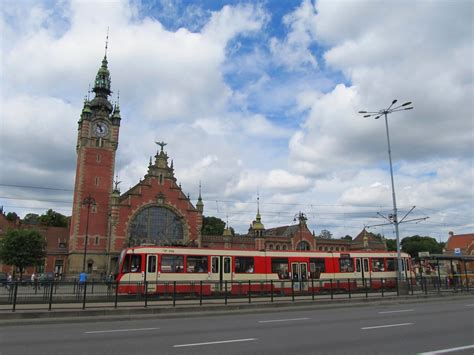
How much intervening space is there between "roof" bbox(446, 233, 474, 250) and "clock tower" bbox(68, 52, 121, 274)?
8250cm

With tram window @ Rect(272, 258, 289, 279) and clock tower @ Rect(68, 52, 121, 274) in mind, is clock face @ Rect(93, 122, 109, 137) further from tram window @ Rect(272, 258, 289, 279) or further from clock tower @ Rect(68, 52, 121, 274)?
tram window @ Rect(272, 258, 289, 279)

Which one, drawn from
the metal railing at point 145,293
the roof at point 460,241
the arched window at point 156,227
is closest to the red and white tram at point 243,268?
the metal railing at point 145,293

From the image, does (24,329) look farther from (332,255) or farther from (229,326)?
(332,255)

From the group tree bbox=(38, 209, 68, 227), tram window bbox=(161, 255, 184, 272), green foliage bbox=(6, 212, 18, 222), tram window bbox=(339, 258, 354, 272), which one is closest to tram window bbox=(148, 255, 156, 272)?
tram window bbox=(161, 255, 184, 272)

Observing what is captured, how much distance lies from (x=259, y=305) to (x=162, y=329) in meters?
7.60

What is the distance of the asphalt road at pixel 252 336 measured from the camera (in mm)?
9071

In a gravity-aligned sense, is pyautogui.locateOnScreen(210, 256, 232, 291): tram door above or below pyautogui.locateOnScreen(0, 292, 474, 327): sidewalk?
above

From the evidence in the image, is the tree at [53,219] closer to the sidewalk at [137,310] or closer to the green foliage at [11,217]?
the green foliage at [11,217]

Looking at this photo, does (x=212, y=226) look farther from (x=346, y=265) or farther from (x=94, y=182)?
(x=346, y=265)

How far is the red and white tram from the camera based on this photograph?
24.2m

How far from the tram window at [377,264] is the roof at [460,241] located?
75.5 metres

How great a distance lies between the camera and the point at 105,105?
7062 cm

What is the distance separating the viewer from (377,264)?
33.4 m

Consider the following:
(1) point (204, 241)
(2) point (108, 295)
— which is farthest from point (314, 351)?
(1) point (204, 241)
